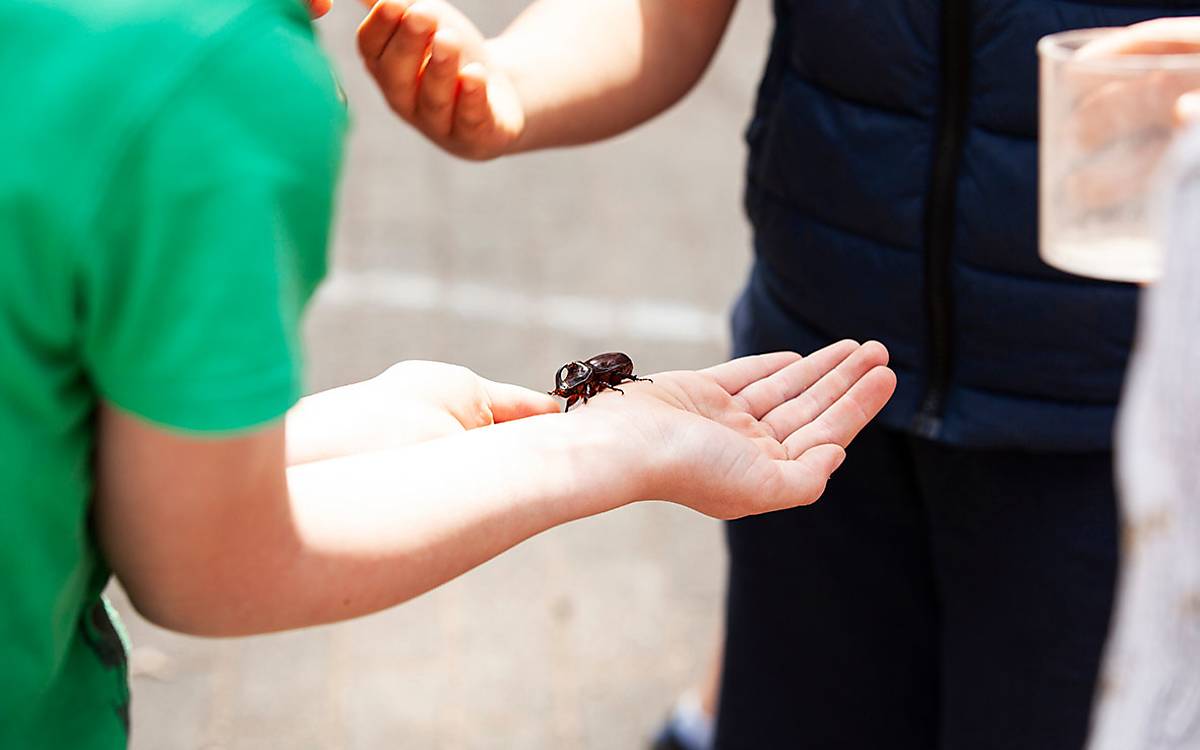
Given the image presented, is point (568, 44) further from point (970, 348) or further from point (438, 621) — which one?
point (438, 621)

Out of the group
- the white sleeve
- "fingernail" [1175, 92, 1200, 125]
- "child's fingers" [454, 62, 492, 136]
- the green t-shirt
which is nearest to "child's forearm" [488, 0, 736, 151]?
"child's fingers" [454, 62, 492, 136]

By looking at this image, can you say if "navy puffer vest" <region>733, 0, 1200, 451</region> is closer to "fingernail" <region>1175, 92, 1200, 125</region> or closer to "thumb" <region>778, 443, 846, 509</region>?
"thumb" <region>778, 443, 846, 509</region>

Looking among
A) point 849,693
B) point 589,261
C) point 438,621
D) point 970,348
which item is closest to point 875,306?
point 970,348

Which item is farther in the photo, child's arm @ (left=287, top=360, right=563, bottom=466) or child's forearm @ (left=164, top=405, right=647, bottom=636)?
child's arm @ (left=287, top=360, right=563, bottom=466)

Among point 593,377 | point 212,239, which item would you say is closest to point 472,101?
point 593,377

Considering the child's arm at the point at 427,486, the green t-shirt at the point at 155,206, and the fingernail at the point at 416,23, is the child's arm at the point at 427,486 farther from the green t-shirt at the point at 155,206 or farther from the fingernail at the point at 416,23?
the fingernail at the point at 416,23

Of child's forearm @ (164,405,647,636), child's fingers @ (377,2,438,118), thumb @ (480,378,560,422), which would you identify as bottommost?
thumb @ (480,378,560,422)

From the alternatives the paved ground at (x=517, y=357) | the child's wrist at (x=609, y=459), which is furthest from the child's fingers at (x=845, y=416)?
the paved ground at (x=517, y=357)

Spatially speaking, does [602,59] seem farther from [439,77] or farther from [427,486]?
[427,486]
